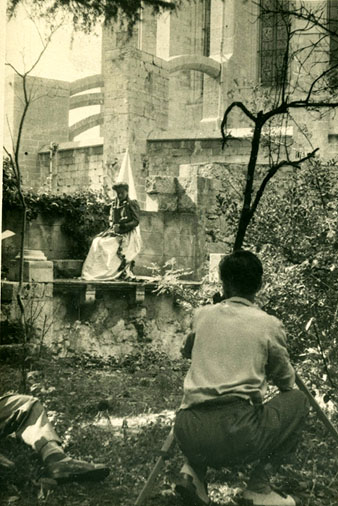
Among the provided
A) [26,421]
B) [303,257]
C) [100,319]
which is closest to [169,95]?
[100,319]

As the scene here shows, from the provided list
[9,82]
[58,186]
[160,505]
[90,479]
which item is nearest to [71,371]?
[90,479]

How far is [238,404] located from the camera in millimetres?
2264

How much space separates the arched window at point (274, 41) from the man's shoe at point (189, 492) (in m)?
2.01

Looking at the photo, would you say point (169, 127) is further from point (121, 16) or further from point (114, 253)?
point (121, 16)

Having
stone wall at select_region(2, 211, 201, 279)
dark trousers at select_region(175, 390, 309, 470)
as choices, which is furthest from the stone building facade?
dark trousers at select_region(175, 390, 309, 470)

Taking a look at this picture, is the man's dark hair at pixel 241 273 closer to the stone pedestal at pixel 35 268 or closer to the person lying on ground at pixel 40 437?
the person lying on ground at pixel 40 437

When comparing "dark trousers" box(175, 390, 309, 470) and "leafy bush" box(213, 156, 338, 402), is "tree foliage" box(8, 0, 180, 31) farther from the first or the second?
"dark trousers" box(175, 390, 309, 470)

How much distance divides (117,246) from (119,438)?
172 cm

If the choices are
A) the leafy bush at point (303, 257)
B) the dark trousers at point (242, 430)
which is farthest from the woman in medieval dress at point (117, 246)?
the dark trousers at point (242, 430)

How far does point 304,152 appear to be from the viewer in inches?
147

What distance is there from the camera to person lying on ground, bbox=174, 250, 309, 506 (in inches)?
89.2

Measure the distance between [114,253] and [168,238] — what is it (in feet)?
1.27

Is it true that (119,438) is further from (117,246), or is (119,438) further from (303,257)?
(117,246)

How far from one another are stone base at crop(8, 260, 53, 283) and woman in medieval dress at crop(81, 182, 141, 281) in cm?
42
